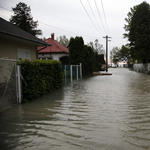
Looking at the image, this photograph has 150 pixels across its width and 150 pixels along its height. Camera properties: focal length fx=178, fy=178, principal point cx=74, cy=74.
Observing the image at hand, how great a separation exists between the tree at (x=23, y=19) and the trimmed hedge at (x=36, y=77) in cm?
2759

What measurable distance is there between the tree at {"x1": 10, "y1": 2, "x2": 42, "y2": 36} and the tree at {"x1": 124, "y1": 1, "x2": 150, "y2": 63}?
65.1ft

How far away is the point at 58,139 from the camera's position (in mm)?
3492

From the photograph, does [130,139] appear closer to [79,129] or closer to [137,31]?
[79,129]

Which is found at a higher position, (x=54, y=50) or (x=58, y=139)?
(x=54, y=50)

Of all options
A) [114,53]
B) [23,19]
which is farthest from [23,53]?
[114,53]

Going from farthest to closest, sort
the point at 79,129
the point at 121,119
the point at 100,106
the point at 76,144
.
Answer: the point at 100,106 < the point at 121,119 < the point at 79,129 < the point at 76,144

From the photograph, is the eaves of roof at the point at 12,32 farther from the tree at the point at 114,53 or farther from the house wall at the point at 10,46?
the tree at the point at 114,53

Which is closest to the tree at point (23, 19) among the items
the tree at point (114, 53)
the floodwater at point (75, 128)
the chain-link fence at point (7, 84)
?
the chain-link fence at point (7, 84)

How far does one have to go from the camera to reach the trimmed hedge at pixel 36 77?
674cm

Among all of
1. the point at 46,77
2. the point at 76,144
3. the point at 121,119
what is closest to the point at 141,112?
the point at 121,119

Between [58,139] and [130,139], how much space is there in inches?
55.4

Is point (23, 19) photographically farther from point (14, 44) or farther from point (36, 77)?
point (36, 77)

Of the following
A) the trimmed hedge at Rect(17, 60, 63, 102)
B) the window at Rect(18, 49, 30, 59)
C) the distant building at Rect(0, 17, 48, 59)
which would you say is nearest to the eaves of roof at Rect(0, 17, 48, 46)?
the distant building at Rect(0, 17, 48, 59)

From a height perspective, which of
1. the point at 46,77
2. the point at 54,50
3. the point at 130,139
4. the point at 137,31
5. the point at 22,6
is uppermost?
the point at 22,6
